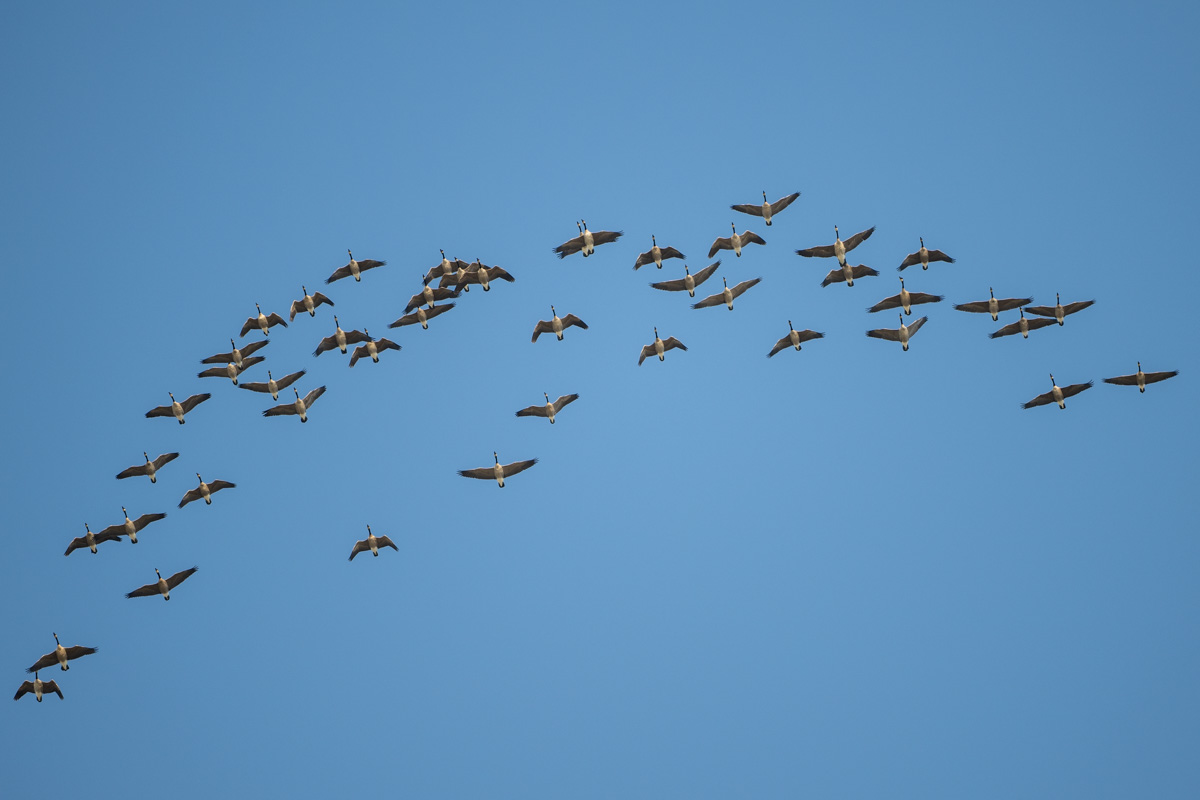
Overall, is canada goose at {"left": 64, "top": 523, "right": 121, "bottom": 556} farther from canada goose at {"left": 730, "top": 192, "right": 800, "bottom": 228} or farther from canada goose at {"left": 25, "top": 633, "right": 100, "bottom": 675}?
canada goose at {"left": 730, "top": 192, "right": 800, "bottom": 228}

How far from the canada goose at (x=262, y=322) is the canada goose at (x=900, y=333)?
72.4 feet

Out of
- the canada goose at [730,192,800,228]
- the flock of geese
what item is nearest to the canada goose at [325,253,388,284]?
the flock of geese

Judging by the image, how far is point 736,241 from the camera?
4569 cm

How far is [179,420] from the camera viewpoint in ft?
156

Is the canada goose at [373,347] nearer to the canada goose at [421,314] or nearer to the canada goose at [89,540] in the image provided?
the canada goose at [421,314]

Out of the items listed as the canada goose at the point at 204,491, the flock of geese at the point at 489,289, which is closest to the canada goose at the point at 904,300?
the flock of geese at the point at 489,289

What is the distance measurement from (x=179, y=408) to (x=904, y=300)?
27996mm

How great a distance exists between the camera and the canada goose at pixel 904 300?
1815 inches

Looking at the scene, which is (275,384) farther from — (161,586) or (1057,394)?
(1057,394)

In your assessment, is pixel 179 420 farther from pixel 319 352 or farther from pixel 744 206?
pixel 744 206

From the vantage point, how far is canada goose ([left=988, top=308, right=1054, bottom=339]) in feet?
150

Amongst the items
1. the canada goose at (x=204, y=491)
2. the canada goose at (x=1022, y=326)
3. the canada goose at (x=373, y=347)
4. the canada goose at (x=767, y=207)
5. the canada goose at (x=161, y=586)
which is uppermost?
the canada goose at (x=767, y=207)

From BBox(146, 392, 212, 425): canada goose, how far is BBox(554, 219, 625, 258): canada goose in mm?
14823

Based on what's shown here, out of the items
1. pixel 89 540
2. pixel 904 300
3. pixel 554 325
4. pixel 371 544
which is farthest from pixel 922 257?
pixel 89 540
